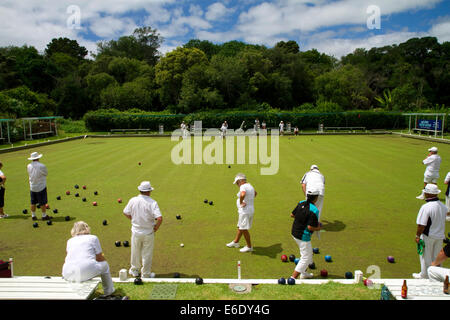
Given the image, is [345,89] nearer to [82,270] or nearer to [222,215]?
[222,215]

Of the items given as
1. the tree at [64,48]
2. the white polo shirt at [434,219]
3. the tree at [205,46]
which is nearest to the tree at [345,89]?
the tree at [205,46]

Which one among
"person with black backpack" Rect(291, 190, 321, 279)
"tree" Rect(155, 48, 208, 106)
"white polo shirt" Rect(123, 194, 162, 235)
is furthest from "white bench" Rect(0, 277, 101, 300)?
"tree" Rect(155, 48, 208, 106)

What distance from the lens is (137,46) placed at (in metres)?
76.4

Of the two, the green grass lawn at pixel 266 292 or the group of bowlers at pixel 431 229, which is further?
the group of bowlers at pixel 431 229

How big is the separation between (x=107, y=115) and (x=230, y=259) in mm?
38688

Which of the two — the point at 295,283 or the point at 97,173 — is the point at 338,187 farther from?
the point at 97,173

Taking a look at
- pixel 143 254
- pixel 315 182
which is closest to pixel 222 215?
pixel 315 182

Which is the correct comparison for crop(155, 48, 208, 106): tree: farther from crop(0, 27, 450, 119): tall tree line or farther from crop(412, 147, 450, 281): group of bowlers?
crop(412, 147, 450, 281): group of bowlers

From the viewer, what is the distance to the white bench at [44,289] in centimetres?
467

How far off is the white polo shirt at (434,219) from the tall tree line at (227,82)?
1642 inches

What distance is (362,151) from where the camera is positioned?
2309 centimetres

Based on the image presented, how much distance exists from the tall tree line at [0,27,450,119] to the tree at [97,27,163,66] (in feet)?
10.5

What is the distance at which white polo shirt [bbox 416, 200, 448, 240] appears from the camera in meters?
5.74

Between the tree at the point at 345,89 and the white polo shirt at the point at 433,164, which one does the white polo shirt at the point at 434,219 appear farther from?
the tree at the point at 345,89
